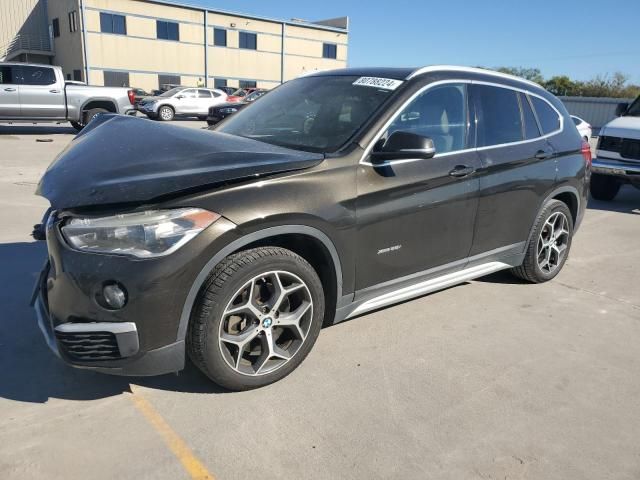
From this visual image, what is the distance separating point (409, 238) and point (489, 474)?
1.50 meters

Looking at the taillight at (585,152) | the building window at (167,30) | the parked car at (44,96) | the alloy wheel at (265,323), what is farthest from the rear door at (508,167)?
the building window at (167,30)

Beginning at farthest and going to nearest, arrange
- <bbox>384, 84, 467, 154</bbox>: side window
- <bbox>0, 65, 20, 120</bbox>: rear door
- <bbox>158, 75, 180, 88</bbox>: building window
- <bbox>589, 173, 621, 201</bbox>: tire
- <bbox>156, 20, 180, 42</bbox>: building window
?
<bbox>158, 75, 180, 88</bbox>: building window, <bbox>156, 20, 180, 42</bbox>: building window, <bbox>0, 65, 20, 120</bbox>: rear door, <bbox>589, 173, 621, 201</bbox>: tire, <bbox>384, 84, 467, 154</bbox>: side window

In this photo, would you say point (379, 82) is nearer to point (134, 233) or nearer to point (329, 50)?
point (134, 233)

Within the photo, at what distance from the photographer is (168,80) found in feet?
151

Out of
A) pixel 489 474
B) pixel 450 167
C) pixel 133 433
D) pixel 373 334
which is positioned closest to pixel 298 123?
pixel 450 167

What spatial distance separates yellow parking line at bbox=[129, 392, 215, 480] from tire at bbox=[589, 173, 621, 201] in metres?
8.29

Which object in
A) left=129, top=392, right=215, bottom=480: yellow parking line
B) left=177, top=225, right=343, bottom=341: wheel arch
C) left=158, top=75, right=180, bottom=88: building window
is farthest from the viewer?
left=158, top=75, right=180, bottom=88: building window

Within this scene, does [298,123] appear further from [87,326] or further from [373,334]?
[87,326]

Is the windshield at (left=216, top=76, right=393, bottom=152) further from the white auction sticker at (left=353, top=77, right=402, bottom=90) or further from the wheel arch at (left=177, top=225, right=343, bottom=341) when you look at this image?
the wheel arch at (left=177, top=225, right=343, bottom=341)

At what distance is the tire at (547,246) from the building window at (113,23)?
146 feet

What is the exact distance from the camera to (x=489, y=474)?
2.43 metres

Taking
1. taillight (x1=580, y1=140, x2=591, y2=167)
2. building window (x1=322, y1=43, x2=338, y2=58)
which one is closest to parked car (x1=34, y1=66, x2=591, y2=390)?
taillight (x1=580, y1=140, x2=591, y2=167)

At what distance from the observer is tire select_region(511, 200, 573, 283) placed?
4566 mm

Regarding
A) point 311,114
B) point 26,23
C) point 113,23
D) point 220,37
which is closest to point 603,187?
point 311,114
